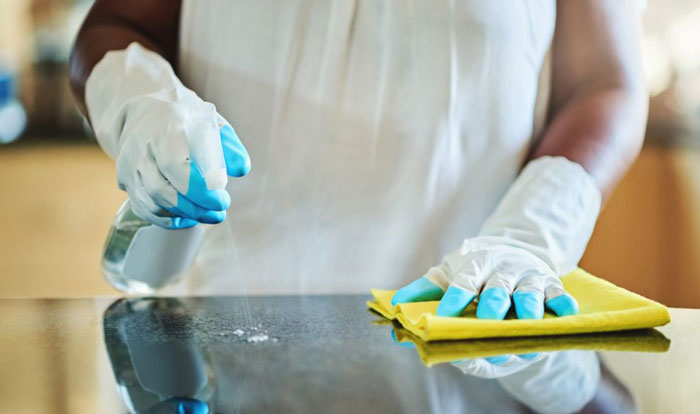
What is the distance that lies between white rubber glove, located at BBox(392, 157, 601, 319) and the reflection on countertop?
0.07m

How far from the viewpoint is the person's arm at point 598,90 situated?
101 cm

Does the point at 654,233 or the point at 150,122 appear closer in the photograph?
the point at 150,122

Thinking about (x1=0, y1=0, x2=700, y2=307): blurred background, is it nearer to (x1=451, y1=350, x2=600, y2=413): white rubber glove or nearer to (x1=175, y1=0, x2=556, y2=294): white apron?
(x1=175, y1=0, x2=556, y2=294): white apron

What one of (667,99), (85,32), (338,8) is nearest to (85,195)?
(85,32)

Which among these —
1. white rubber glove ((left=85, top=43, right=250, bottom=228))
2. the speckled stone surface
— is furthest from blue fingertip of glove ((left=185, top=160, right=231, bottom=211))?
the speckled stone surface

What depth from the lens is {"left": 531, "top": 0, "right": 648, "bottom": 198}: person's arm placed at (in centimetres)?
101

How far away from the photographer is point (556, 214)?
36.0 inches

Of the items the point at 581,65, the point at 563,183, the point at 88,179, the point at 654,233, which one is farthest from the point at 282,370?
the point at 88,179

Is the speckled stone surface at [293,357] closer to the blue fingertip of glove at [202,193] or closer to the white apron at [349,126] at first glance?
the blue fingertip of glove at [202,193]

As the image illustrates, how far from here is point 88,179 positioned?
2.59 meters

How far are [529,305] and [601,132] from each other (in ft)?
1.45

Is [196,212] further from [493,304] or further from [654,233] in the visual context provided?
[654,233]

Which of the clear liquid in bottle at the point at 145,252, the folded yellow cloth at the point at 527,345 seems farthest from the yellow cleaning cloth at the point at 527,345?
the clear liquid in bottle at the point at 145,252

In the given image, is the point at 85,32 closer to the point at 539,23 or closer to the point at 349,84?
the point at 349,84
